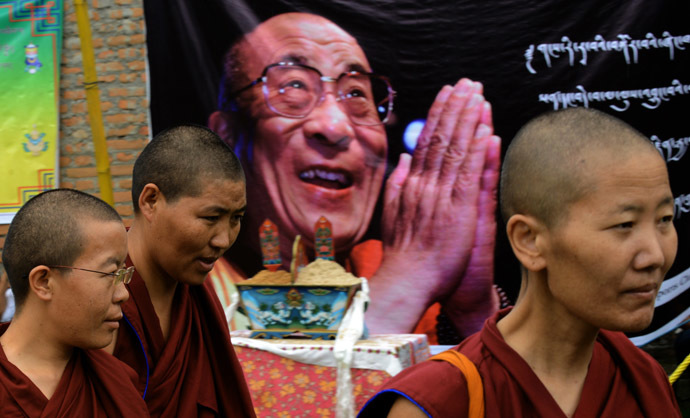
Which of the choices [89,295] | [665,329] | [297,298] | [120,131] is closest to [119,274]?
[89,295]

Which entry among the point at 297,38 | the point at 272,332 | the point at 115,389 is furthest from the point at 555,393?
the point at 297,38

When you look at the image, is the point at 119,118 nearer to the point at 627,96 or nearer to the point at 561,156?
the point at 627,96

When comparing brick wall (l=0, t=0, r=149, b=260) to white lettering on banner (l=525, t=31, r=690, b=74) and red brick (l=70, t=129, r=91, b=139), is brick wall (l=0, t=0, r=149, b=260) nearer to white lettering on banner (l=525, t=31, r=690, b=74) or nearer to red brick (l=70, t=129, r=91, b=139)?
red brick (l=70, t=129, r=91, b=139)

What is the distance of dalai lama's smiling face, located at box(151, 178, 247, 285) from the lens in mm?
2014

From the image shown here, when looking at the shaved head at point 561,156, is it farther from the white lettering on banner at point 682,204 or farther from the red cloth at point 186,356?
the white lettering on banner at point 682,204

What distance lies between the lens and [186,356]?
210 cm

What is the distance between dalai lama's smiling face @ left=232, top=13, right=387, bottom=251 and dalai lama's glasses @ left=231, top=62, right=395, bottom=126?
0.09 ft

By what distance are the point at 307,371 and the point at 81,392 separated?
156cm

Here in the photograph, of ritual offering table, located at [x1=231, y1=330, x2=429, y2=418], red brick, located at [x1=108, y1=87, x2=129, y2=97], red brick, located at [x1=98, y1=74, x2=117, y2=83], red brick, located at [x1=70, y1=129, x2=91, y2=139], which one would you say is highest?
red brick, located at [x1=98, y1=74, x2=117, y2=83]

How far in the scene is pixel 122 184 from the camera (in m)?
4.83

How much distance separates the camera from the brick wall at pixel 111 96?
4.76m

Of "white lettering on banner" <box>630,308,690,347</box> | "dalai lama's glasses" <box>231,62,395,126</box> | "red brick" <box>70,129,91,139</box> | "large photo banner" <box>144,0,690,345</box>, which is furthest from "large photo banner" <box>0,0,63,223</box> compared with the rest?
"white lettering on banner" <box>630,308,690,347</box>

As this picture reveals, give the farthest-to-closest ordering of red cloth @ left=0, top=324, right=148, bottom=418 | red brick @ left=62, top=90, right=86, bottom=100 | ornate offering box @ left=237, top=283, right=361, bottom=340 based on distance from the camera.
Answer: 1. red brick @ left=62, top=90, right=86, bottom=100
2. ornate offering box @ left=237, top=283, right=361, bottom=340
3. red cloth @ left=0, top=324, right=148, bottom=418

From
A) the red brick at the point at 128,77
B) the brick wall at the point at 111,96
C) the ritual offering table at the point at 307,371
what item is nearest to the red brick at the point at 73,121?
the brick wall at the point at 111,96
